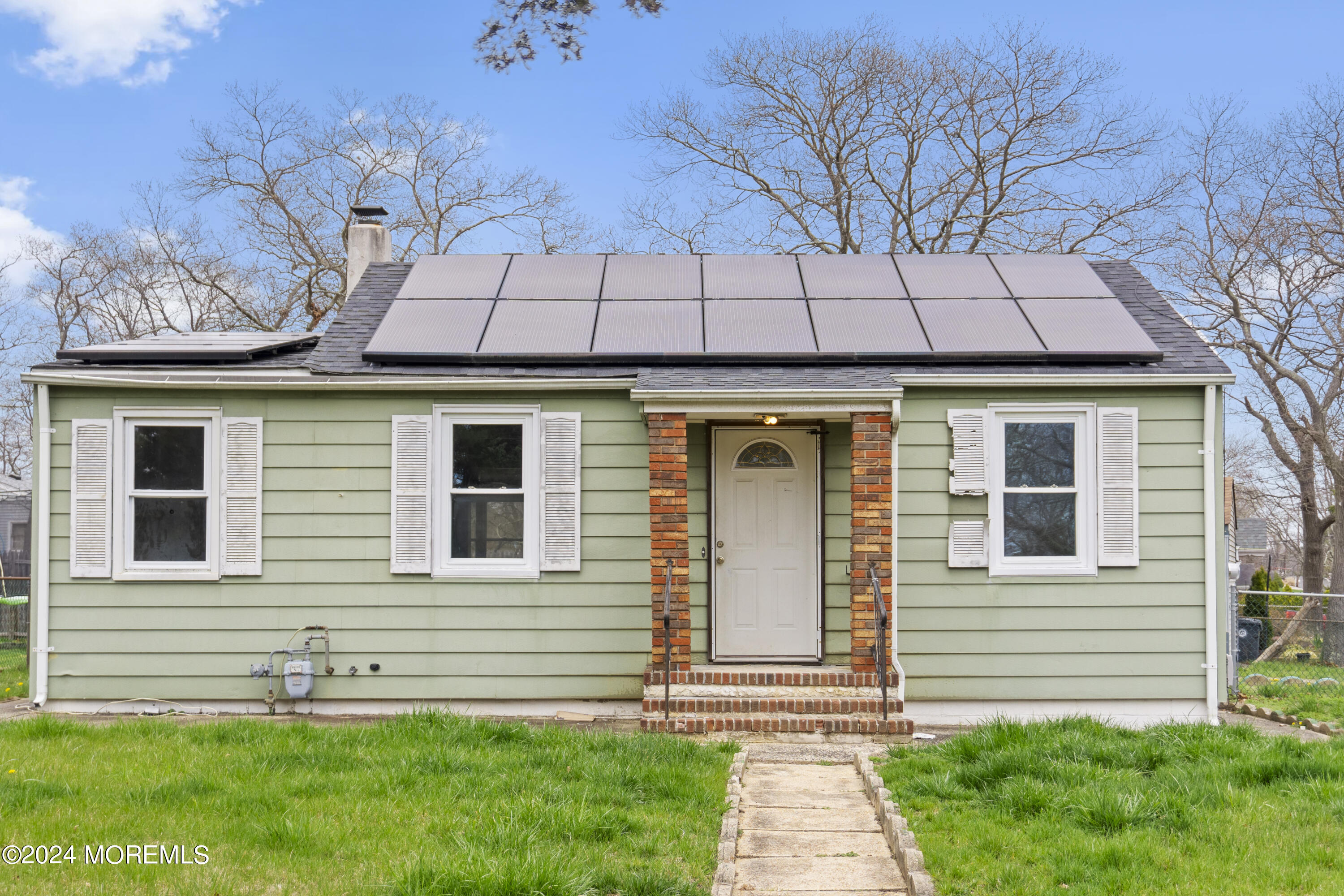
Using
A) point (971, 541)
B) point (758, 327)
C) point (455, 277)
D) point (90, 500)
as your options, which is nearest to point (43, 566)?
point (90, 500)

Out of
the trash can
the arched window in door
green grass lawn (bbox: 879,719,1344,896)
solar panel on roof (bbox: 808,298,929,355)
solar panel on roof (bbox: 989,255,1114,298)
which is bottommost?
the trash can

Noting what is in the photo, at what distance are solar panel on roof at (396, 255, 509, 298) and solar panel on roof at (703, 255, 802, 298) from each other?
6.89 feet

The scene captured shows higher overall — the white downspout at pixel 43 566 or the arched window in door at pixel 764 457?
the arched window in door at pixel 764 457

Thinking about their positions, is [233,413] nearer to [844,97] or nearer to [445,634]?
[445,634]

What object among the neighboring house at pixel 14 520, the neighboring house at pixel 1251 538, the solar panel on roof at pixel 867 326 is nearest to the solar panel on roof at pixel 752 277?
the solar panel on roof at pixel 867 326

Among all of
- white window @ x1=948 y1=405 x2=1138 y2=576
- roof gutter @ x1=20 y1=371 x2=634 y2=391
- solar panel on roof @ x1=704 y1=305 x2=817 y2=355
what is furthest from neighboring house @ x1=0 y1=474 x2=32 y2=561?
white window @ x1=948 y1=405 x2=1138 y2=576

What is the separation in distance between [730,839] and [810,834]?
494 millimetres

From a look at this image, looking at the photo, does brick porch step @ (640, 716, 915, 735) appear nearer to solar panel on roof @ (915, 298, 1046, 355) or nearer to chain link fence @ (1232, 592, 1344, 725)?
solar panel on roof @ (915, 298, 1046, 355)

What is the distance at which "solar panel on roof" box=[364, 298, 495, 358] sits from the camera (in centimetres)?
831

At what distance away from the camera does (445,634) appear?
26.8ft

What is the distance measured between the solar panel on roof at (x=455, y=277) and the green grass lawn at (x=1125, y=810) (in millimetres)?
5767

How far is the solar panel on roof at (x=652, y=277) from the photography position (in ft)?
31.2

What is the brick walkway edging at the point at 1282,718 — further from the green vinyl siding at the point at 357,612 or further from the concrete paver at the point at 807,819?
the green vinyl siding at the point at 357,612

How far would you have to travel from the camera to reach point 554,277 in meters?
9.94
